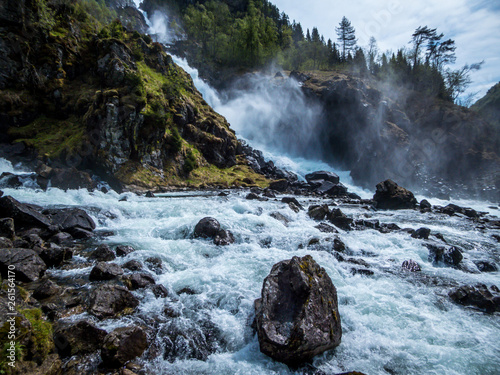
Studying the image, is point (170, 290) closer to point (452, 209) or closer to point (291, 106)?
point (452, 209)

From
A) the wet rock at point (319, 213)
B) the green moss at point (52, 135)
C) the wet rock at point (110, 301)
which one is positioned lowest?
the wet rock at point (110, 301)

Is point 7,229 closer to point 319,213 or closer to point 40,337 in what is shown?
point 40,337

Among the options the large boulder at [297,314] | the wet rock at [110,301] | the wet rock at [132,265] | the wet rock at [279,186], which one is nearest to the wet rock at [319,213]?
the large boulder at [297,314]

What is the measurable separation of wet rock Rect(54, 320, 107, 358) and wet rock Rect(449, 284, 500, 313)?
34.3 ft

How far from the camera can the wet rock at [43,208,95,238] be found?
11.8 m

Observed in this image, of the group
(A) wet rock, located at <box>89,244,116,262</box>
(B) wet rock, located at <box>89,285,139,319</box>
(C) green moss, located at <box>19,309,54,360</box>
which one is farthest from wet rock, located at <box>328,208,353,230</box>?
(C) green moss, located at <box>19,309,54,360</box>

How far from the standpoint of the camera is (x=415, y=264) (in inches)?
415

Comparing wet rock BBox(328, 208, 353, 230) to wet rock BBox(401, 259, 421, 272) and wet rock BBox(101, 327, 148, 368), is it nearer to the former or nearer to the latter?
wet rock BBox(401, 259, 421, 272)

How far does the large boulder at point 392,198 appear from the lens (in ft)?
93.9

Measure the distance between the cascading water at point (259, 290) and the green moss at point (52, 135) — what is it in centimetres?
1312

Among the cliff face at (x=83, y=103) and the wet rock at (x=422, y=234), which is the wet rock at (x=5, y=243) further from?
the wet rock at (x=422, y=234)

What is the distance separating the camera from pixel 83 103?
104 ft

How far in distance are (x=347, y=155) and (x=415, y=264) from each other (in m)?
54.4

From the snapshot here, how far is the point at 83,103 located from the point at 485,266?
4136 cm
